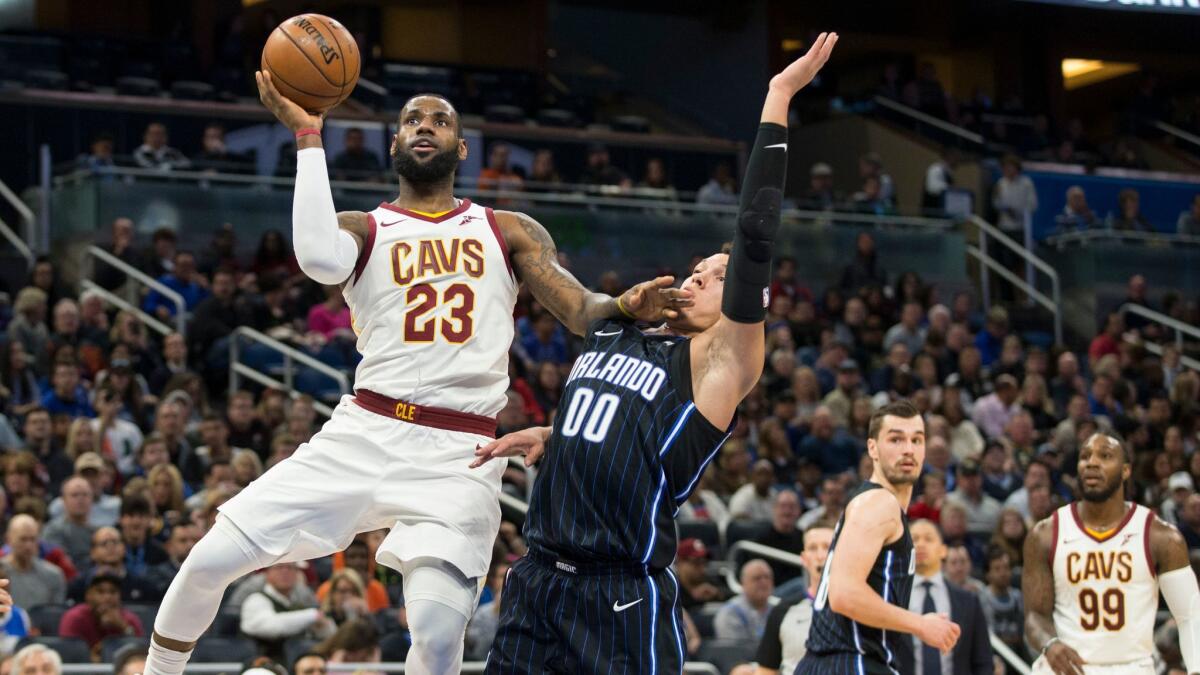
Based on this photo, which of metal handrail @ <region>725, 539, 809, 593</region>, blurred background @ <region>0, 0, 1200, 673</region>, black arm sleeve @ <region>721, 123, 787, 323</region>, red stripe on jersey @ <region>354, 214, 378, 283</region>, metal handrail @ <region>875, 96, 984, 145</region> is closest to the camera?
black arm sleeve @ <region>721, 123, 787, 323</region>

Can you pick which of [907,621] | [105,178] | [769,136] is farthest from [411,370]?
[105,178]

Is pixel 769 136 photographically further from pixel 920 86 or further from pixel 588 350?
pixel 920 86

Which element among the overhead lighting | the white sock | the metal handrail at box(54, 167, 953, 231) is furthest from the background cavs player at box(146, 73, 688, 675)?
the overhead lighting

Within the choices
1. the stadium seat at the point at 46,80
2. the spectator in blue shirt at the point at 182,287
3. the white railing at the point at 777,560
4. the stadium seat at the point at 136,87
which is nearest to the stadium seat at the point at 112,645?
the white railing at the point at 777,560

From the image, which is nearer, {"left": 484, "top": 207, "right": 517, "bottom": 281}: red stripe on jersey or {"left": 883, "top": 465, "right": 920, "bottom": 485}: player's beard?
{"left": 484, "top": 207, "right": 517, "bottom": 281}: red stripe on jersey

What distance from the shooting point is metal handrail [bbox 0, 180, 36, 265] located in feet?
55.6

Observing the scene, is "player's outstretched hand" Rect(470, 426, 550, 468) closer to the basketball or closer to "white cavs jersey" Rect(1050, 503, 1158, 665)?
the basketball

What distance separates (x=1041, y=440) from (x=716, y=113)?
36.2 feet

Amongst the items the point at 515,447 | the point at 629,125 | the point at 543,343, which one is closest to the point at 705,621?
the point at 543,343

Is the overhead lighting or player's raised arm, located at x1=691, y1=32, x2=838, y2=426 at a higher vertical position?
the overhead lighting

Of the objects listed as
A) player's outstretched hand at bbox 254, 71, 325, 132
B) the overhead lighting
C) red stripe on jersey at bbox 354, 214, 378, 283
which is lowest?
red stripe on jersey at bbox 354, 214, 378, 283

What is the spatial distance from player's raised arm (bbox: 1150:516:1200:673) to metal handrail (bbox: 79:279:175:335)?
8.79m

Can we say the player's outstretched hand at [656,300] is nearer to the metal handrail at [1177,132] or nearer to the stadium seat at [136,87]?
the stadium seat at [136,87]

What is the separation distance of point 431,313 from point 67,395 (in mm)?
8074
